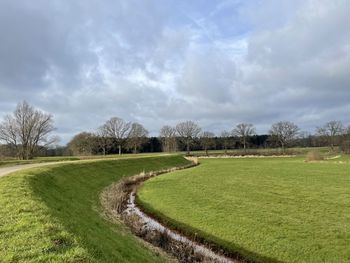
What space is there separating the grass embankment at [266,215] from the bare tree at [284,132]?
11293 centimetres

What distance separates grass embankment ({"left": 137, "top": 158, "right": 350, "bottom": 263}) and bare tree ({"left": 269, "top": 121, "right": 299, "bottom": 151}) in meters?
113

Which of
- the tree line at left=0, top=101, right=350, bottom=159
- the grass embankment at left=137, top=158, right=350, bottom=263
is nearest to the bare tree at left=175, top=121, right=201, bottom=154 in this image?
the tree line at left=0, top=101, right=350, bottom=159

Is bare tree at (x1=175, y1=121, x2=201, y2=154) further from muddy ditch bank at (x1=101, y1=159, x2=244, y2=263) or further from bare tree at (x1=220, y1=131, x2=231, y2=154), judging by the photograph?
muddy ditch bank at (x1=101, y1=159, x2=244, y2=263)

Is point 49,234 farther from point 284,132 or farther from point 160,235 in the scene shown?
point 284,132

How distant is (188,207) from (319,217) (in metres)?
7.98

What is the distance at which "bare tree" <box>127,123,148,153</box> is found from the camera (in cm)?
12900

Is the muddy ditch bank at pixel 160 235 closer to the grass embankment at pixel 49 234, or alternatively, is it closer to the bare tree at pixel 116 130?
the grass embankment at pixel 49 234

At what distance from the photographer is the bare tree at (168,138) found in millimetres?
147125

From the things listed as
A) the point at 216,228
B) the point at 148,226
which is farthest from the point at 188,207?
the point at 216,228

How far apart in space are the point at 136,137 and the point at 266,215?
112m

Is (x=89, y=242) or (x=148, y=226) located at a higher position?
(x=89, y=242)

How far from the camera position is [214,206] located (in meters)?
22.5

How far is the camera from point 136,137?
129500 millimetres

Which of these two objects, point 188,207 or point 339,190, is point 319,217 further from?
point 339,190
